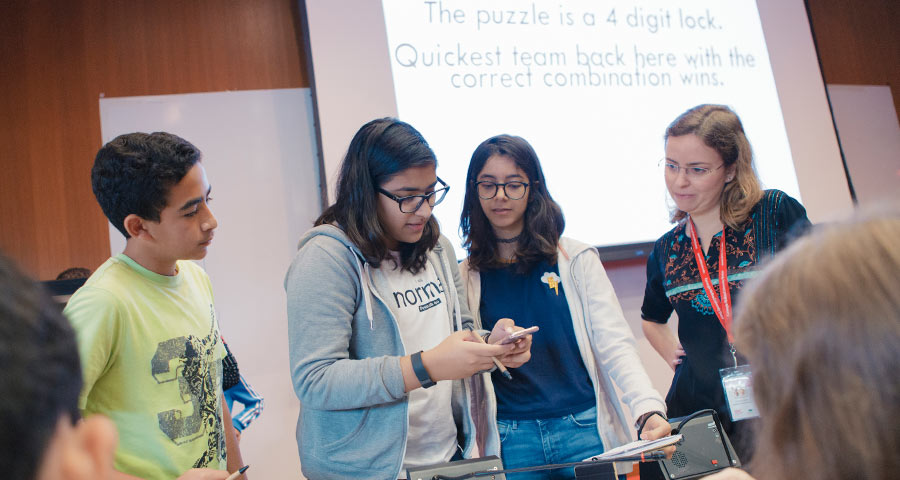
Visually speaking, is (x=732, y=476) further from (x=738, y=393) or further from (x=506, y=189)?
(x=506, y=189)

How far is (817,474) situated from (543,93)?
2.73m

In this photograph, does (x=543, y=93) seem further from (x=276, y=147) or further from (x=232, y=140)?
(x=232, y=140)

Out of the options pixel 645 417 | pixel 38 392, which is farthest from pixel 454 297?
pixel 38 392

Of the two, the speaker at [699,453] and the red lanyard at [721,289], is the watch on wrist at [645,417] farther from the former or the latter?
the red lanyard at [721,289]

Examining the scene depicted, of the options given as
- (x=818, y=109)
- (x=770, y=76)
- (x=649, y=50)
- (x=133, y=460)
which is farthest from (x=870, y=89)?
(x=133, y=460)

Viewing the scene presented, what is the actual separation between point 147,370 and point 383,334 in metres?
0.50

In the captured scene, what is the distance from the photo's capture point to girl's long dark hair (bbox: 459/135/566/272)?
184 centimetres

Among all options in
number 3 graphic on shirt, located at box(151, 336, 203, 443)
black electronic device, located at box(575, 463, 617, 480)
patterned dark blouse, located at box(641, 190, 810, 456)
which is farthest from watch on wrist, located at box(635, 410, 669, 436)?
number 3 graphic on shirt, located at box(151, 336, 203, 443)

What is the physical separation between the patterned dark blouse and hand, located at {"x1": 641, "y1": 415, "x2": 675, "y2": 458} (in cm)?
28

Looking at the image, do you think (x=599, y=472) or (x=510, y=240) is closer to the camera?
(x=599, y=472)

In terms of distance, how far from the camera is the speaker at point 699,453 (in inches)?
50.4

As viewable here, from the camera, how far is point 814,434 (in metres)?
0.55

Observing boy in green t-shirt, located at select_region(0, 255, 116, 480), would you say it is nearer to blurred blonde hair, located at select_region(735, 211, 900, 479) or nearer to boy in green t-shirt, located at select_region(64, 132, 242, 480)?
blurred blonde hair, located at select_region(735, 211, 900, 479)

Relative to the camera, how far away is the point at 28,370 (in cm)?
36
